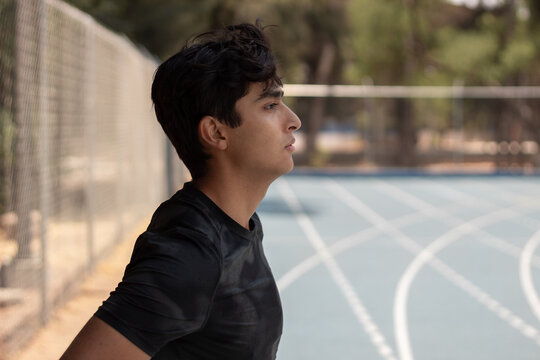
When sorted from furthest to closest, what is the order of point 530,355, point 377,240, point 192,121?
point 377,240 → point 530,355 → point 192,121

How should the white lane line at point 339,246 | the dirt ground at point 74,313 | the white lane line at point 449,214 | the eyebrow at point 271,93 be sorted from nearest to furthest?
the eyebrow at point 271,93, the dirt ground at point 74,313, the white lane line at point 339,246, the white lane line at point 449,214

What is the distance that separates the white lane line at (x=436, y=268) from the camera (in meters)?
6.67

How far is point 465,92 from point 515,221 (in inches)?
528

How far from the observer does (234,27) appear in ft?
4.91

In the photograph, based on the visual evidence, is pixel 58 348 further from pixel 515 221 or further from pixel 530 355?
pixel 515 221

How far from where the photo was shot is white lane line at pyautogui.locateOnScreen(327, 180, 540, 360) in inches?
263

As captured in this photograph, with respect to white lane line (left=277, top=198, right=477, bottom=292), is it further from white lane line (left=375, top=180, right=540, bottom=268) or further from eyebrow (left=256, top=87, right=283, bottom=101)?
eyebrow (left=256, top=87, right=283, bottom=101)

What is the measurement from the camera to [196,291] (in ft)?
4.02

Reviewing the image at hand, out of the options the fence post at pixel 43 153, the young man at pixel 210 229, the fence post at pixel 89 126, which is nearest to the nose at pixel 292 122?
the young man at pixel 210 229

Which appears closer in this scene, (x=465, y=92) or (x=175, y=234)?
(x=175, y=234)

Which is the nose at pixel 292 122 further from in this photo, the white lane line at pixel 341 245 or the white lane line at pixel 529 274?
the white lane line at pixel 341 245

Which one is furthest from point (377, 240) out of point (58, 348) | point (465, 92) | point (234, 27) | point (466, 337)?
point (465, 92)

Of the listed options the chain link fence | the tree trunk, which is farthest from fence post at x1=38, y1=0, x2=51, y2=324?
the tree trunk

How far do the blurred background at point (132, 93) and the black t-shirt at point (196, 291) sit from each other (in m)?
0.51
